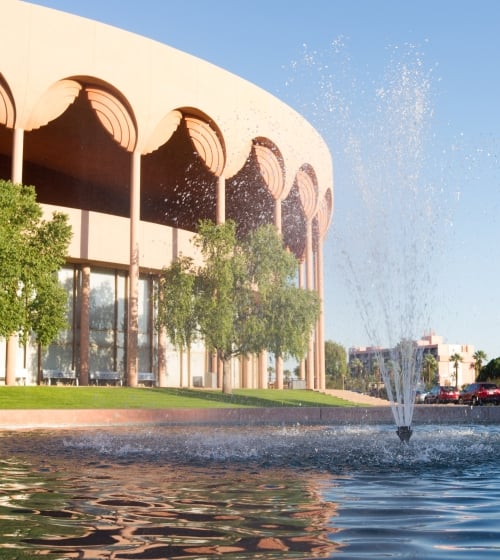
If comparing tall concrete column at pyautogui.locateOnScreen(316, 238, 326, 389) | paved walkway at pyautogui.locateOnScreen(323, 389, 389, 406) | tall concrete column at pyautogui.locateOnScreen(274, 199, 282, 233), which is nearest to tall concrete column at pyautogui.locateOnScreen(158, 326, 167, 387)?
tall concrete column at pyautogui.locateOnScreen(274, 199, 282, 233)

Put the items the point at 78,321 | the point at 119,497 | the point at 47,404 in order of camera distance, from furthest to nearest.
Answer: the point at 78,321
the point at 47,404
the point at 119,497

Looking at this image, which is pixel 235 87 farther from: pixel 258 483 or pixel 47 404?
pixel 258 483

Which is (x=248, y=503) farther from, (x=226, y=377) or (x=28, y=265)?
(x=226, y=377)

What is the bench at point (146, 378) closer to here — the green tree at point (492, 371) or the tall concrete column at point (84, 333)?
the tall concrete column at point (84, 333)

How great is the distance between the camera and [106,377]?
140ft

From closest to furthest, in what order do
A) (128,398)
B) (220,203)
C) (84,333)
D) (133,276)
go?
(128,398), (133,276), (84,333), (220,203)

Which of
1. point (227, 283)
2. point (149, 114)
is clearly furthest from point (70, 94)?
point (227, 283)

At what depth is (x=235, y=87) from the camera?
43781mm

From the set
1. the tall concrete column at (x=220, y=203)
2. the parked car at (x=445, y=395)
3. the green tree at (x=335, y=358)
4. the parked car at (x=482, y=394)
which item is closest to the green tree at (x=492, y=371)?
the green tree at (x=335, y=358)

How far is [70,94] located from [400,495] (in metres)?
33.4

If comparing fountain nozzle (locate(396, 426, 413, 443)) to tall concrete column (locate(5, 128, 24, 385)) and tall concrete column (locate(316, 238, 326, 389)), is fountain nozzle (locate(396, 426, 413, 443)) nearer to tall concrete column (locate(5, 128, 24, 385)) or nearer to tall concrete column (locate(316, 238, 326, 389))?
tall concrete column (locate(5, 128, 24, 385))

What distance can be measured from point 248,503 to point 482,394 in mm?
41238

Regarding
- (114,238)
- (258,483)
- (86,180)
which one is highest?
(86,180)

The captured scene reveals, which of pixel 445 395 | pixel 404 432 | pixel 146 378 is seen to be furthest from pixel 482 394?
pixel 404 432
